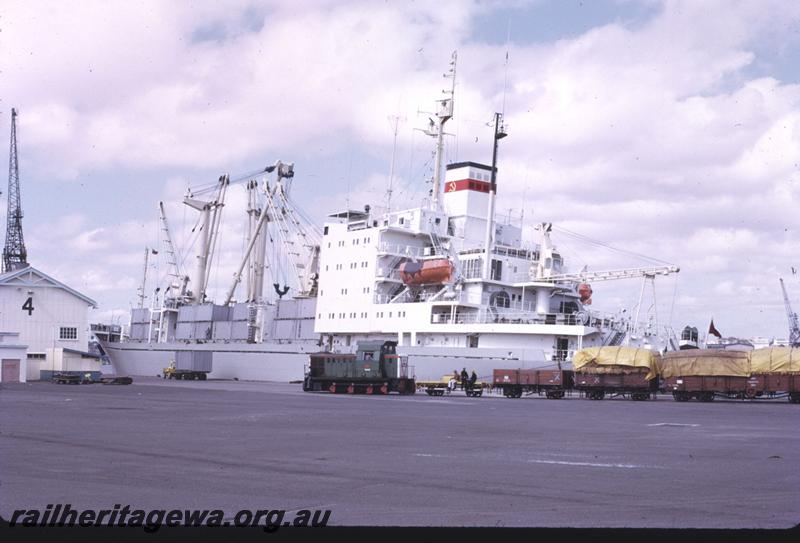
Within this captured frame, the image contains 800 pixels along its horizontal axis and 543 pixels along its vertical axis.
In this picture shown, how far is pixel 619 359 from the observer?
44688 mm

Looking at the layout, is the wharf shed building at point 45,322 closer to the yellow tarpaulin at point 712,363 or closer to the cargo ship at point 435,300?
the cargo ship at point 435,300

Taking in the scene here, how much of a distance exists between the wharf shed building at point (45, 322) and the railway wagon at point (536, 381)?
91.5 ft

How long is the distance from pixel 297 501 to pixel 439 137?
199ft

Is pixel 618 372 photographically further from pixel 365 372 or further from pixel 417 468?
pixel 417 468

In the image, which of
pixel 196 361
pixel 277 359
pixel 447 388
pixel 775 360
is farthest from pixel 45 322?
pixel 775 360

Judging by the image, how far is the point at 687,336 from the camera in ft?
248

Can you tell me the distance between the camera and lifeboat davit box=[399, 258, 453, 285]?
60.4 m

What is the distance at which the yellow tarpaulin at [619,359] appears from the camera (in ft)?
145

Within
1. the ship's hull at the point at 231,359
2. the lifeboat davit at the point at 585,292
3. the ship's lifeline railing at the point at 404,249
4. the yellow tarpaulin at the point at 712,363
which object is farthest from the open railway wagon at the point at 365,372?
the ship's hull at the point at 231,359

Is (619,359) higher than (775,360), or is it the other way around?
(775,360)

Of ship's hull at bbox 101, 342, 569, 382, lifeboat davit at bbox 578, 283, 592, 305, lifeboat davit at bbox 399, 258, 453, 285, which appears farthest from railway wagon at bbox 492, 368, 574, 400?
lifeboat davit at bbox 578, 283, 592, 305

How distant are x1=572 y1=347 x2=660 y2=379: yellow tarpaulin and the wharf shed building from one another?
32.4m

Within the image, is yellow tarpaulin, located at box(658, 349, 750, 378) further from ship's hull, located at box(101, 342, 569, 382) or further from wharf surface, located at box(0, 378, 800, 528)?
wharf surface, located at box(0, 378, 800, 528)

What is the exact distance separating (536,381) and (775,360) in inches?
447
